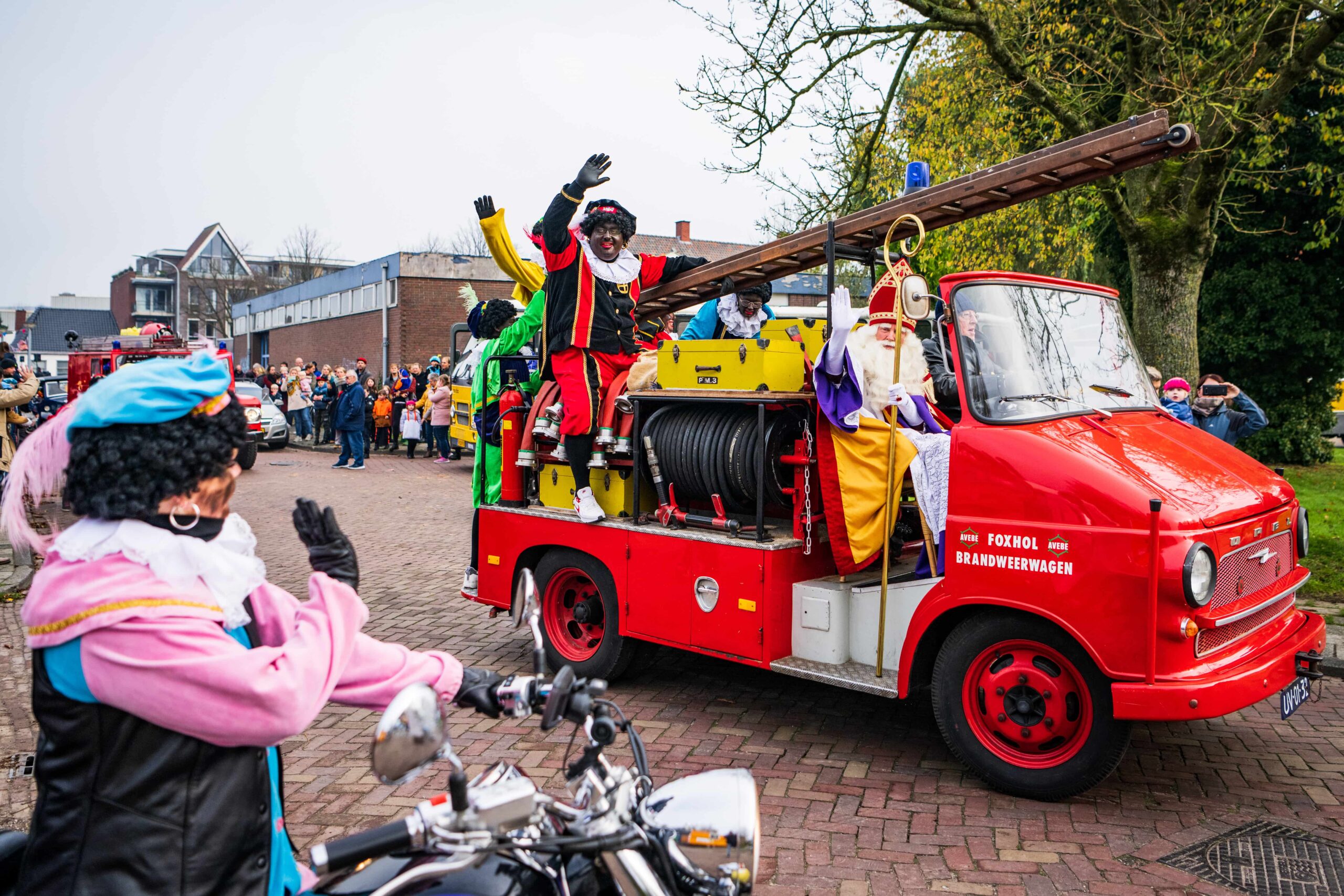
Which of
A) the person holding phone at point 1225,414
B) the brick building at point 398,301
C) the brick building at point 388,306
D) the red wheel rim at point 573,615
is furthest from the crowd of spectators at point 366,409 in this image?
the person holding phone at point 1225,414

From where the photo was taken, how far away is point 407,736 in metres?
1.73

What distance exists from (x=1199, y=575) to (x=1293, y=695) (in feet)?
3.26

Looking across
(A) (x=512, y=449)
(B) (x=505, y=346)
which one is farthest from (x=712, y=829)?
(B) (x=505, y=346)

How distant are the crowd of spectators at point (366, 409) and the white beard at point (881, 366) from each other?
54.2ft

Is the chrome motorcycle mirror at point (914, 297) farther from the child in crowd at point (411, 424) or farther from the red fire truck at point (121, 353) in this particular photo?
the child in crowd at point (411, 424)

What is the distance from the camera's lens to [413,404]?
2405 cm

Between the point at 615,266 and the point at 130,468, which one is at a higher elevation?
the point at 615,266

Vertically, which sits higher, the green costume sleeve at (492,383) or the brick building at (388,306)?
the brick building at (388,306)

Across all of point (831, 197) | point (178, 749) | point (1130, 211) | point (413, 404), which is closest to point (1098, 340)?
point (178, 749)

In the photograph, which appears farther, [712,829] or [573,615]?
[573,615]

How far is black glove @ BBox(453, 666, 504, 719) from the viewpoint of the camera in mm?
2215

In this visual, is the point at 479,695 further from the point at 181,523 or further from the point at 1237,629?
the point at 1237,629

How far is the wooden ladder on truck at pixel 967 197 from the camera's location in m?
4.71

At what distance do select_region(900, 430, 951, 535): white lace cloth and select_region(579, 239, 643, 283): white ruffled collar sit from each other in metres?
2.42
